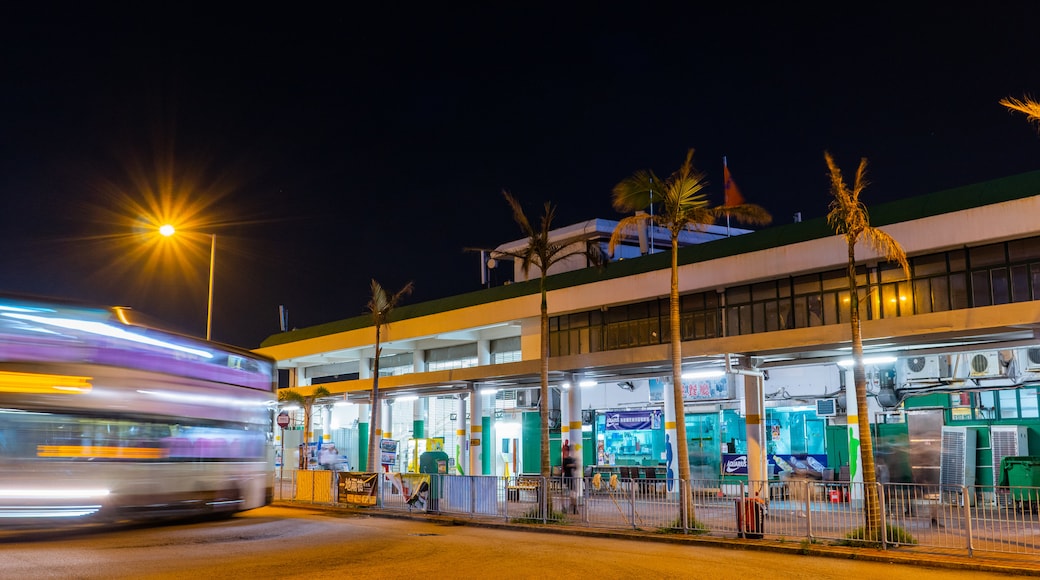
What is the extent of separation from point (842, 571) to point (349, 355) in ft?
130

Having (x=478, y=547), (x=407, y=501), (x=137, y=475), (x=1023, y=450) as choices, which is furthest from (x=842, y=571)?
(x=1023, y=450)

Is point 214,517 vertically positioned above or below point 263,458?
below

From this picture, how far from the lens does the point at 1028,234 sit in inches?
873

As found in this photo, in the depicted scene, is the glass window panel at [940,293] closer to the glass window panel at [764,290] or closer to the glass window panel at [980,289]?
the glass window panel at [980,289]

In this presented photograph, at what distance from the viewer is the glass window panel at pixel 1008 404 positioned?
97.9 feet

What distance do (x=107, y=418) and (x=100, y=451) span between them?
0.57m

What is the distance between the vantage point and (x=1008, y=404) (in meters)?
30.0

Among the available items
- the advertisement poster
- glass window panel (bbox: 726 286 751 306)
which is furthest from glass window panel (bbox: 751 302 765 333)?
the advertisement poster

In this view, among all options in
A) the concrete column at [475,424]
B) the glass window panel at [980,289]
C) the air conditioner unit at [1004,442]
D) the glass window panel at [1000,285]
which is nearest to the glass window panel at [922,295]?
the glass window panel at [980,289]

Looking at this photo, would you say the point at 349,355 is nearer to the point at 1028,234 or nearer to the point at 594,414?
the point at 594,414

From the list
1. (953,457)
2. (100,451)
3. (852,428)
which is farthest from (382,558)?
(852,428)

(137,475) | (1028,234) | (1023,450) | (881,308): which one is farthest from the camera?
Result: (1023,450)

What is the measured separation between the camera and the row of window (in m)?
23.0

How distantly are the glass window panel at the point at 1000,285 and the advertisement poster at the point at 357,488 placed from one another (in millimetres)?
18019
